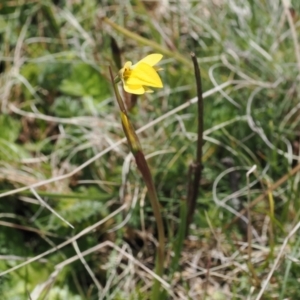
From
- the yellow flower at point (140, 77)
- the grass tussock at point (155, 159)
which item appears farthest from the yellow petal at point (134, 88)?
the grass tussock at point (155, 159)

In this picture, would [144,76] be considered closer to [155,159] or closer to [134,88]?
[134,88]

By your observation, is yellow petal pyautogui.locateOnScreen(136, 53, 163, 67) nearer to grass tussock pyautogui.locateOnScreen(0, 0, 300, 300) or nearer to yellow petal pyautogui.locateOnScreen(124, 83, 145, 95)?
yellow petal pyautogui.locateOnScreen(124, 83, 145, 95)

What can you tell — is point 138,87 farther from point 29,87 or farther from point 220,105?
point 29,87

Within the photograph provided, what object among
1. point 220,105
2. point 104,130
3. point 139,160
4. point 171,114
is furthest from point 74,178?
point 139,160

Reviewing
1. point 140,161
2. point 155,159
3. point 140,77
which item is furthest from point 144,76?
point 155,159

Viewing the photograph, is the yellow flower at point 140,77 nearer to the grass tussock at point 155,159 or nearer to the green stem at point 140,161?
the green stem at point 140,161

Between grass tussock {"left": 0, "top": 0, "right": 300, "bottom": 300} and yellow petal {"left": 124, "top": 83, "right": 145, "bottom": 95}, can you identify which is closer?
Answer: yellow petal {"left": 124, "top": 83, "right": 145, "bottom": 95}

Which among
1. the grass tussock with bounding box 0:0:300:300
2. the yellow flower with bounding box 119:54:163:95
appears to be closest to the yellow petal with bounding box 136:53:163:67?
the yellow flower with bounding box 119:54:163:95

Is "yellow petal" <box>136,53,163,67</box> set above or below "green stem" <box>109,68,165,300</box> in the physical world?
above
